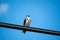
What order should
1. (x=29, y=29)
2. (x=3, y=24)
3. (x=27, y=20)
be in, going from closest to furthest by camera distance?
(x=3, y=24)
(x=29, y=29)
(x=27, y=20)

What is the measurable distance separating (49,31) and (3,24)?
595 mm

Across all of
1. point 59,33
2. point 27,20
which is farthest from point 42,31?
point 27,20

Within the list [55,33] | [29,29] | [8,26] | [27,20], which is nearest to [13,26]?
[8,26]

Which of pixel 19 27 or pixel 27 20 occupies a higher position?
pixel 19 27

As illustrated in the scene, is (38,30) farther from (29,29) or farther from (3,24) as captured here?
(3,24)

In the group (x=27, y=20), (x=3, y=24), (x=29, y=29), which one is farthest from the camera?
(x=27, y=20)

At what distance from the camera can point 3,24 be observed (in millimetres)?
2061

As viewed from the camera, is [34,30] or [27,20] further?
[27,20]

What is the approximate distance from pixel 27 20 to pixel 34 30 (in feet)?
26.8

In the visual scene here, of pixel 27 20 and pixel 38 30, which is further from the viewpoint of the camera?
pixel 27 20

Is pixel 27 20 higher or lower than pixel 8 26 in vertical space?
lower

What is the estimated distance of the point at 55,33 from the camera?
7.06 ft

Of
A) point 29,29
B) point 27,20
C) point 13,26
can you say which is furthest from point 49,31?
point 27,20

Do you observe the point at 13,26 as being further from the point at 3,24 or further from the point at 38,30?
the point at 38,30
